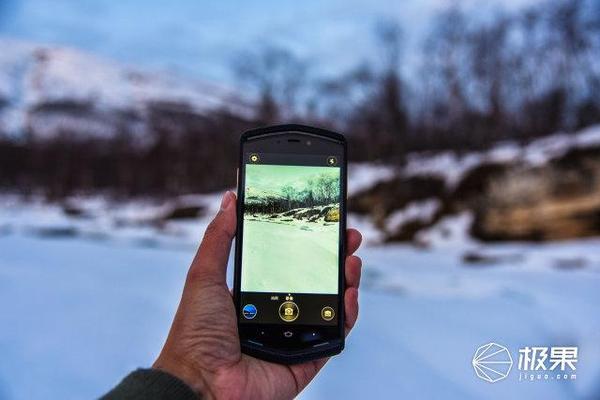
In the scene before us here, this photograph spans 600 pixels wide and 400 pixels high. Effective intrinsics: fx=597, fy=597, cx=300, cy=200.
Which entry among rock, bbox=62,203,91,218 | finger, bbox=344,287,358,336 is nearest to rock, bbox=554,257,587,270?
finger, bbox=344,287,358,336

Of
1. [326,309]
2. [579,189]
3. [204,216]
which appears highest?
[579,189]

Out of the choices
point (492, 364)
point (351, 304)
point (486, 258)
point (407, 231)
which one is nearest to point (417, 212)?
point (407, 231)

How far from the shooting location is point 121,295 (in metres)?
1.31

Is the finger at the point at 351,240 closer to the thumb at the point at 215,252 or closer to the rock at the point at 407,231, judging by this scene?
the thumb at the point at 215,252

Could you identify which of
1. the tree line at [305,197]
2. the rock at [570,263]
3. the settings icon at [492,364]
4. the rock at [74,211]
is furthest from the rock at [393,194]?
the tree line at [305,197]

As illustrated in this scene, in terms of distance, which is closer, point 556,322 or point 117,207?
point 556,322

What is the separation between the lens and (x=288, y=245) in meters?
0.68

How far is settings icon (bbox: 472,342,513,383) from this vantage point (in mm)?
1176

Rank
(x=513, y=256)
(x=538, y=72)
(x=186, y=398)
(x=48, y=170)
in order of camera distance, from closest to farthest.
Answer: (x=186, y=398), (x=48, y=170), (x=538, y=72), (x=513, y=256)

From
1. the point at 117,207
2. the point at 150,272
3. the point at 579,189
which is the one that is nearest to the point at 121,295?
the point at 150,272

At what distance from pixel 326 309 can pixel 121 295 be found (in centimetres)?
78

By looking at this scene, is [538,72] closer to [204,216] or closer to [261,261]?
[204,216]

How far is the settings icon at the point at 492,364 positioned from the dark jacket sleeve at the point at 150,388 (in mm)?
804

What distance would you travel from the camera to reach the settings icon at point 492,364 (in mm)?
1176
